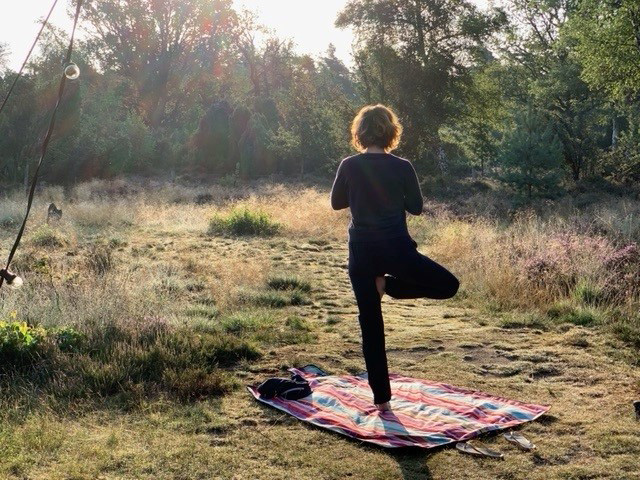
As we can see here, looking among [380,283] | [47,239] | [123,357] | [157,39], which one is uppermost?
[157,39]

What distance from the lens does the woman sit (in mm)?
3840

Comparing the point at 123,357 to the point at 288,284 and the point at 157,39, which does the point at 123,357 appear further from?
the point at 157,39

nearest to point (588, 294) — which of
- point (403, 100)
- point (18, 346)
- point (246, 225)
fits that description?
point (18, 346)

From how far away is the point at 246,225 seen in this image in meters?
16.4

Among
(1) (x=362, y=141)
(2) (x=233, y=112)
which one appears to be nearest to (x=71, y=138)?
(2) (x=233, y=112)

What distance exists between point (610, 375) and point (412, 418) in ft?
6.26

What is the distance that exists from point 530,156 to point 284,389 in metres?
17.9

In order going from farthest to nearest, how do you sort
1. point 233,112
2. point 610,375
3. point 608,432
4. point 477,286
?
point 233,112, point 477,286, point 610,375, point 608,432

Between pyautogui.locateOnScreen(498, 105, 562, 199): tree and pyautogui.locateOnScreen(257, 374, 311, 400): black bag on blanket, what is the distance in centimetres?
1729

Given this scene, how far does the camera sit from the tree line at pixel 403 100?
20984 millimetres

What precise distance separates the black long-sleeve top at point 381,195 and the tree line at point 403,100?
1689cm

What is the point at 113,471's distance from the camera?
3408 millimetres

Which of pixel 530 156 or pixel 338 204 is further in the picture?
pixel 530 156

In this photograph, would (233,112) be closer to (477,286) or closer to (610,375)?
(477,286)
